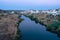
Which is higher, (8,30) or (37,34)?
(8,30)

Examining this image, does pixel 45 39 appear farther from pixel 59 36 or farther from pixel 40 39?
pixel 59 36

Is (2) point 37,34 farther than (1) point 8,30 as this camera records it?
Yes

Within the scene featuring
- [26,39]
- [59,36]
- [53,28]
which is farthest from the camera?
[53,28]

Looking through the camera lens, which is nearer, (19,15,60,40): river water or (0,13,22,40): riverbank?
(0,13,22,40): riverbank

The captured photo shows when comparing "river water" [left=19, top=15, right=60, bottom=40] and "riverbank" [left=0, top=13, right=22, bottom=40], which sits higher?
"riverbank" [left=0, top=13, right=22, bottom=40]

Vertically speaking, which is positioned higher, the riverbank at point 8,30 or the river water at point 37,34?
the riverbank at point 8,30

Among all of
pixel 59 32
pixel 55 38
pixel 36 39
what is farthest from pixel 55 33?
pixel 36 39

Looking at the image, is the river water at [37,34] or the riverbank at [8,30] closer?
the riverbank at [8,30]

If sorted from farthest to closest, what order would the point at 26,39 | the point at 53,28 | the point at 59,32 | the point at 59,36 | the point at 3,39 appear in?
the point at 53,28, the point at 59,32, the point at 59,36, the point at 26,39, the point at 3,39

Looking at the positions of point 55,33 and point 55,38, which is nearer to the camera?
point 55,38

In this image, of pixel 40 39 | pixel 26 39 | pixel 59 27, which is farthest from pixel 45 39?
pixel 59 27
